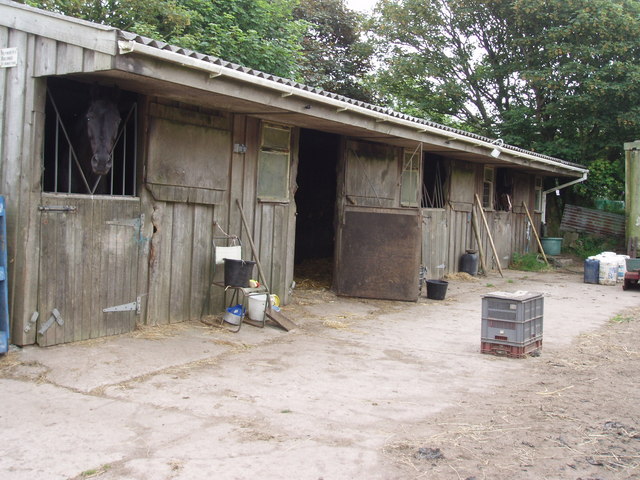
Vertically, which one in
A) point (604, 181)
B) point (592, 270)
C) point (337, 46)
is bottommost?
point (592, 270)

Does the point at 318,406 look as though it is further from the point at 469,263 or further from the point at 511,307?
the point at 469,263

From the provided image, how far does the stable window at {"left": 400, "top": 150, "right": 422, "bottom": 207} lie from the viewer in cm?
1181

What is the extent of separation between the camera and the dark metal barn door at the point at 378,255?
33.6 ft

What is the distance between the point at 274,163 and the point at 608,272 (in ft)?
28.8

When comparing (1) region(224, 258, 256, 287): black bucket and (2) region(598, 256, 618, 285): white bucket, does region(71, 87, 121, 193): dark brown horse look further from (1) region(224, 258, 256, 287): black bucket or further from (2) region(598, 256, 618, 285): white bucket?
(2) region(598, 256, 618, 285): white bucket

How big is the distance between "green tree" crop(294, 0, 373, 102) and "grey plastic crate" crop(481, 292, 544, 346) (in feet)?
59.8

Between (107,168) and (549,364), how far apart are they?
16.1ft

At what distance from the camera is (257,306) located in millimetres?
7902

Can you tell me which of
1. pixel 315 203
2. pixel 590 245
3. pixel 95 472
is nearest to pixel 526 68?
pixel 590 245

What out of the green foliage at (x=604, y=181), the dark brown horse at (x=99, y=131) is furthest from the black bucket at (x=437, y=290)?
the green foliage at (x=604, y=181)

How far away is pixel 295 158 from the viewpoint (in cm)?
937

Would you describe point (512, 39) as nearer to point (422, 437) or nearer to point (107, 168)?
point (107, 168)

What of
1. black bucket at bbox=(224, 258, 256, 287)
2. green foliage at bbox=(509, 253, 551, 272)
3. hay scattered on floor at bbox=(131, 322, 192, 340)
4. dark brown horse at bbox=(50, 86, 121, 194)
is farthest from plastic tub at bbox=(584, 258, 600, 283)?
dark brown horse at bbox=(50, 86, 121, 194)

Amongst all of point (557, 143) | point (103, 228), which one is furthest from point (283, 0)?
point (103, 228)
